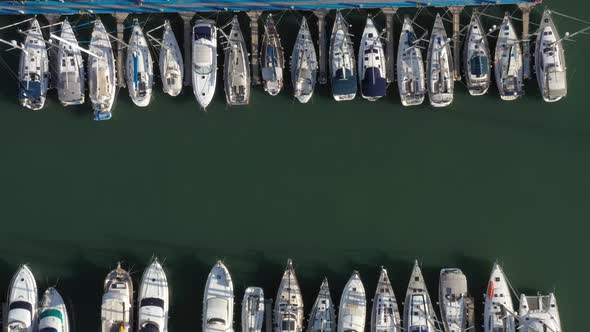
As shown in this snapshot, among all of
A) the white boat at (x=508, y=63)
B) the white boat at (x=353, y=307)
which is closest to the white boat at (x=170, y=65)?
the white boat at (x=353, y=307)

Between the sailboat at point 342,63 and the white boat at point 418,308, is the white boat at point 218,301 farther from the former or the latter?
the sailboat at point 342,63

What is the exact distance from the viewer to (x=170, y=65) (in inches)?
1698

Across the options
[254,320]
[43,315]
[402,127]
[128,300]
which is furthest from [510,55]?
[43,315]

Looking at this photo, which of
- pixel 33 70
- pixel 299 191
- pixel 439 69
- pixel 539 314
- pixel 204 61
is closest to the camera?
pixel 539 314

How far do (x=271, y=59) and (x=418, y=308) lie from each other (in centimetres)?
1476

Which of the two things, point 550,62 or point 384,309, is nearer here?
point 384,309

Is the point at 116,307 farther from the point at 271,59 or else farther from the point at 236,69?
the point at 271,59

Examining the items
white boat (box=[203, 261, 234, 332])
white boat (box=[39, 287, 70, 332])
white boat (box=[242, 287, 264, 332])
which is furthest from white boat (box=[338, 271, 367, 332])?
white boat (box=[39, 287, 70, 332])

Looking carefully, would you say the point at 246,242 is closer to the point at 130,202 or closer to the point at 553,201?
the point at 130,202

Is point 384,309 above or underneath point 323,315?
above

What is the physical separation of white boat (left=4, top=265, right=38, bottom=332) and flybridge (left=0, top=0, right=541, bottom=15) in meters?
13.5

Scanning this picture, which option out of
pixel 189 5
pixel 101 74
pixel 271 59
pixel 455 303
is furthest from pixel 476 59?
pixel 101 74

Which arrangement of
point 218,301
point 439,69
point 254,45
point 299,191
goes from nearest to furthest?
point 218,301 → point 439,69 → point 254,45 → point 299,191

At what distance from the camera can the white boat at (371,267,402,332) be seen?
41.9m
